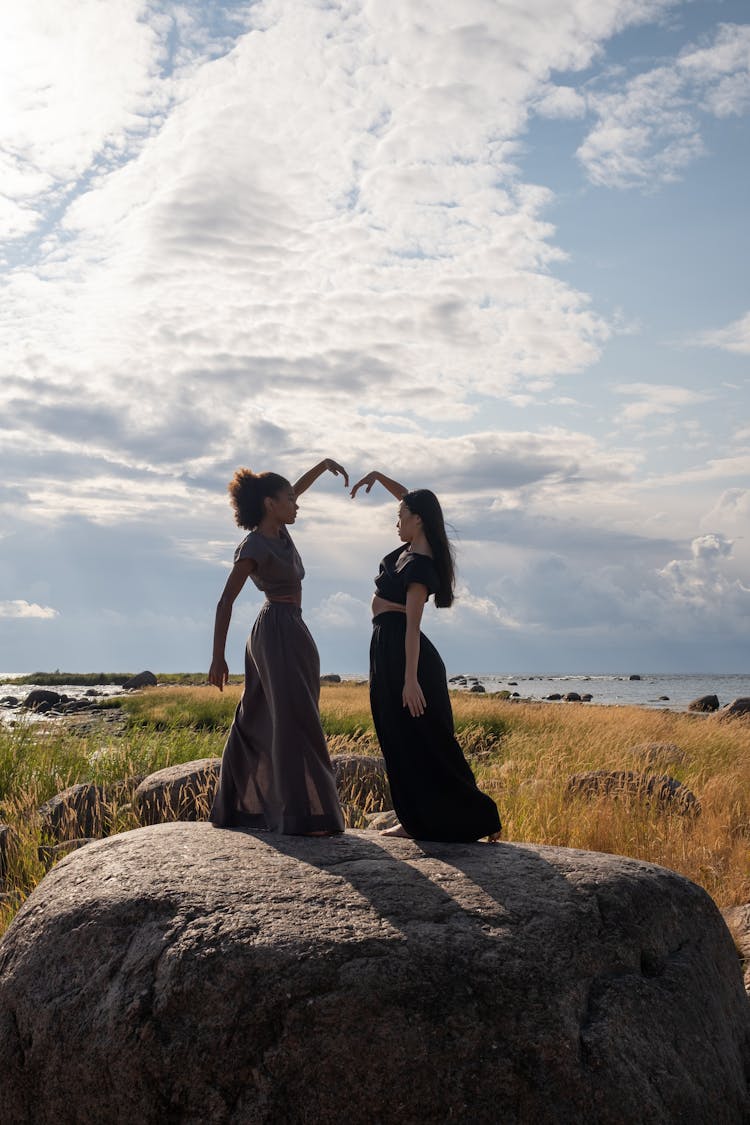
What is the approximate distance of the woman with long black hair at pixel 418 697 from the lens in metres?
5.24

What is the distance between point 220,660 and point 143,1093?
2775mm

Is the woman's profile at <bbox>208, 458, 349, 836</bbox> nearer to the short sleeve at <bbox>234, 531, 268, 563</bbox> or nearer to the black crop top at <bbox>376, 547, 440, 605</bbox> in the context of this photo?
the short sleeve at <bbox>234, 531, 268, 563</bbox>

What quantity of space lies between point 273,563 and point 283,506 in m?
0.39

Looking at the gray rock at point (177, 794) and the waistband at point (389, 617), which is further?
the gray rock at point (177, 794)

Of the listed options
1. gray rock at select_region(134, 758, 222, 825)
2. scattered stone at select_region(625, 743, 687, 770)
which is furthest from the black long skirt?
scattered stone at select_region(625, 743, 687, 770)

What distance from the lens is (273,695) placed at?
563cm

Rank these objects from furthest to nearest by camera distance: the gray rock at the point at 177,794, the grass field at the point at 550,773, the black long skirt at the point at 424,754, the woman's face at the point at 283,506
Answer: the gray rock at the point at 177,794, the grass field at the point at 550,773, the woman's face at the point at 283,506, the black long skirt at the point at 424,754

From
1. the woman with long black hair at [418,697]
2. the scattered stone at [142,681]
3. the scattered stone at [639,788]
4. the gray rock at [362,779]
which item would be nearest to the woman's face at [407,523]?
the woman with long black hair at [418,697]

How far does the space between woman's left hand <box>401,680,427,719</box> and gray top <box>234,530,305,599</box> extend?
113 cm

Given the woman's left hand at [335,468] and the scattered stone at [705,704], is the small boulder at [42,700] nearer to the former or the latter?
the scattered stone at [705,704]

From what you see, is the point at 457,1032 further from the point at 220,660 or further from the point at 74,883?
the point at 220,660

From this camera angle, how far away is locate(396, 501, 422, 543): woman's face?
567cm

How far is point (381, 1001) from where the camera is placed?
3.33 meters

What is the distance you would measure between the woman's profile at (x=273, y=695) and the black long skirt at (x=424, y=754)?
0.44m
